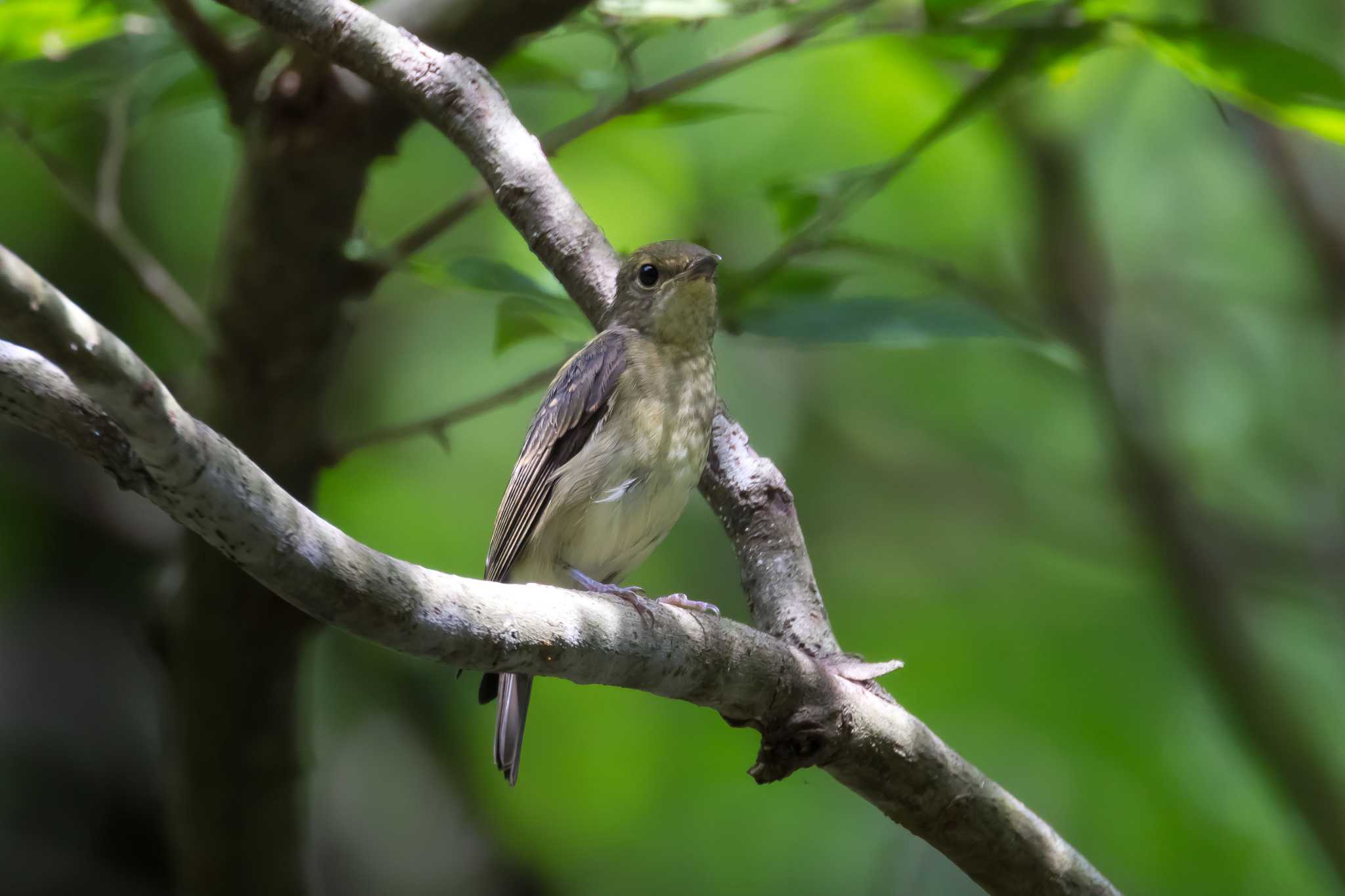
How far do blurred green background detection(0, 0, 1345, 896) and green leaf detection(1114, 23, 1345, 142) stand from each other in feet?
7.45

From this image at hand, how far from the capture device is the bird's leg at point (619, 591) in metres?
2.45

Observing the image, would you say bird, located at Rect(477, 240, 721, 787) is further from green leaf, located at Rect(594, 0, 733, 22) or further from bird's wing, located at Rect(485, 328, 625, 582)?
green leaf, located at Rect(594, 0, 733, 22)

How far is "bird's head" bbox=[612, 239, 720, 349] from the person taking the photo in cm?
394

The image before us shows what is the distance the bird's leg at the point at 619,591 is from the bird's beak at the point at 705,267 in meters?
0.96

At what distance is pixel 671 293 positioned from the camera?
13.0ft

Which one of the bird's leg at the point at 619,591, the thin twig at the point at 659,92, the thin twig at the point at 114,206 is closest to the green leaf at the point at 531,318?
the thin twig at the point at 659,92

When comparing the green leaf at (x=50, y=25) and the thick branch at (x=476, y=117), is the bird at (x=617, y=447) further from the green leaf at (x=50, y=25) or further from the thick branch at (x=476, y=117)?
the green leaf at (x=50, y=25)

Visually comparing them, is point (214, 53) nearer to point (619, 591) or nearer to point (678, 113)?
point (678, 113)

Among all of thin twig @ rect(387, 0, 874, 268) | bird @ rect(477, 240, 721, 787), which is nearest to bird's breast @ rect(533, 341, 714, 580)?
bird @ rect(477, 240, 721, 787)

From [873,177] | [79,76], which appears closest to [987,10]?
[873,177]

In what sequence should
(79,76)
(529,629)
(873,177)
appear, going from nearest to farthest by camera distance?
(529,629)
(873,177)
(79,76)

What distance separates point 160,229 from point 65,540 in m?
1.58

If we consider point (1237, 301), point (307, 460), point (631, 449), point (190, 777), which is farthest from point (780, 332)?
point (1237, 301)

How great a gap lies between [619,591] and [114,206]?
1988 mm
